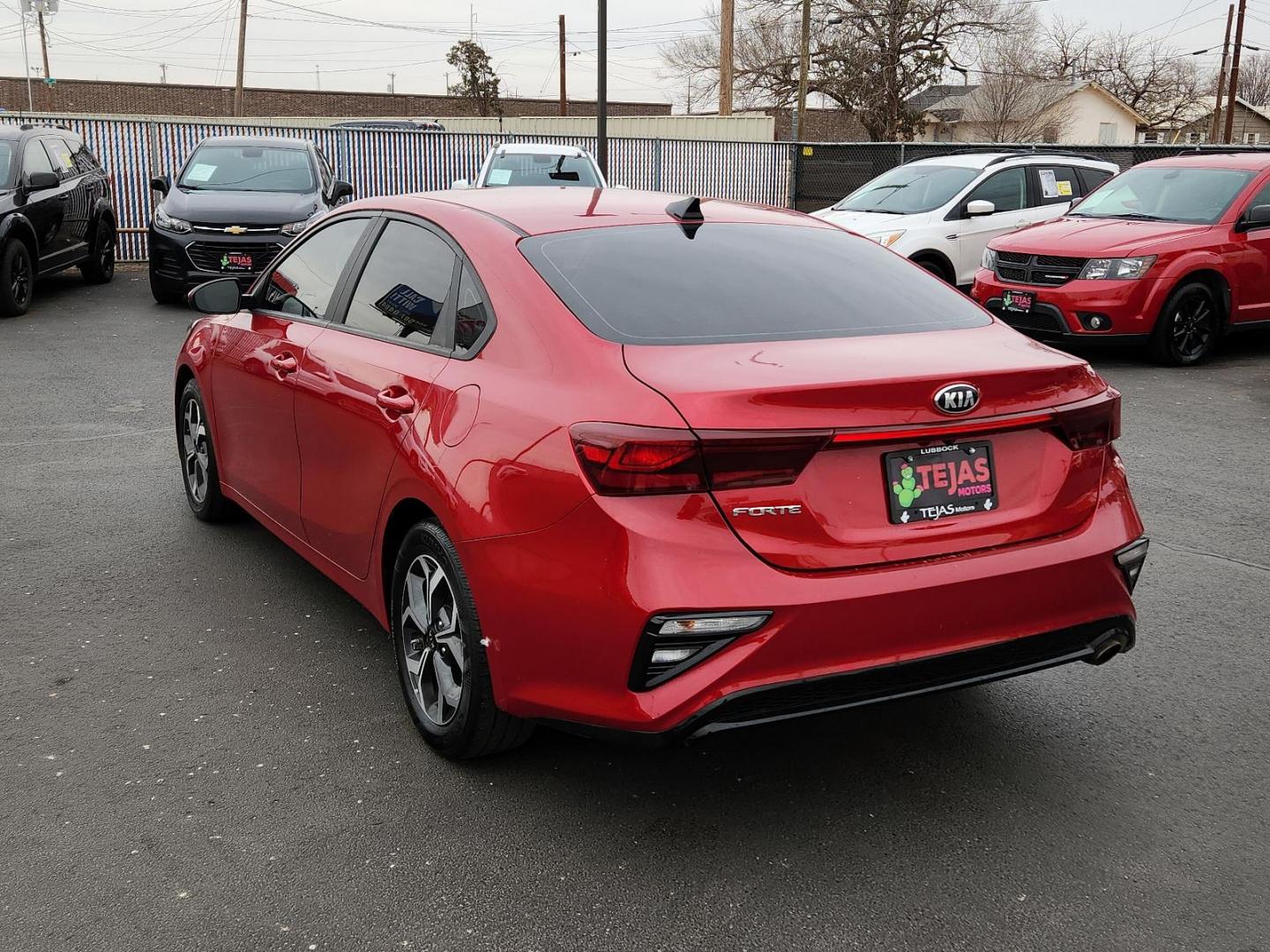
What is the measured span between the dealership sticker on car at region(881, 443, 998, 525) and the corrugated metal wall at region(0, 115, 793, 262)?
33.5ft

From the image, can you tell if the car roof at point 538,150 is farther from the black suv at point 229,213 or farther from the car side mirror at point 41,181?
the car side mirror at point 41,181

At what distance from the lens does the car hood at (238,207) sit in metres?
13.2

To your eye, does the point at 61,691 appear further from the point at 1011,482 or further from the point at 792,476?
the point at 1011,482

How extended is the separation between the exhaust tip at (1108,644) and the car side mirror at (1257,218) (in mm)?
8701

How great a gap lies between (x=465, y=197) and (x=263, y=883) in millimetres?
2308

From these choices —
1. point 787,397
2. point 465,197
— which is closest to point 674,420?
point 787,397

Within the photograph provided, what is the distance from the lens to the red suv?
1027 centimetres

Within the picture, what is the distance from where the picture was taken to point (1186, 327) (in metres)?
10.7

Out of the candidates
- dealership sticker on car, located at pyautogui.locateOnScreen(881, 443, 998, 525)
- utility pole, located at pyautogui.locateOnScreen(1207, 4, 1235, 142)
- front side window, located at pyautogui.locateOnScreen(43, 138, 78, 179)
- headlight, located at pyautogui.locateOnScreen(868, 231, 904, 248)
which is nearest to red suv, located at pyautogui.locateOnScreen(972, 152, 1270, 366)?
headlight, located at pyautogui.locateOnScreen(868, 231, 904, 248)

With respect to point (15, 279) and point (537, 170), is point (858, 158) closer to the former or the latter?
point (537, 170)

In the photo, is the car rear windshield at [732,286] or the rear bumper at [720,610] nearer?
the rear bumper at [720,610]

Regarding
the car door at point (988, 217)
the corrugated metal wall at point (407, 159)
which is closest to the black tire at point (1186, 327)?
the car door at point (988, 217)

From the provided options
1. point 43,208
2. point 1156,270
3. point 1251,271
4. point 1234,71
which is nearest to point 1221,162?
point 1251,271

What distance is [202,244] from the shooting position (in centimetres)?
1320
